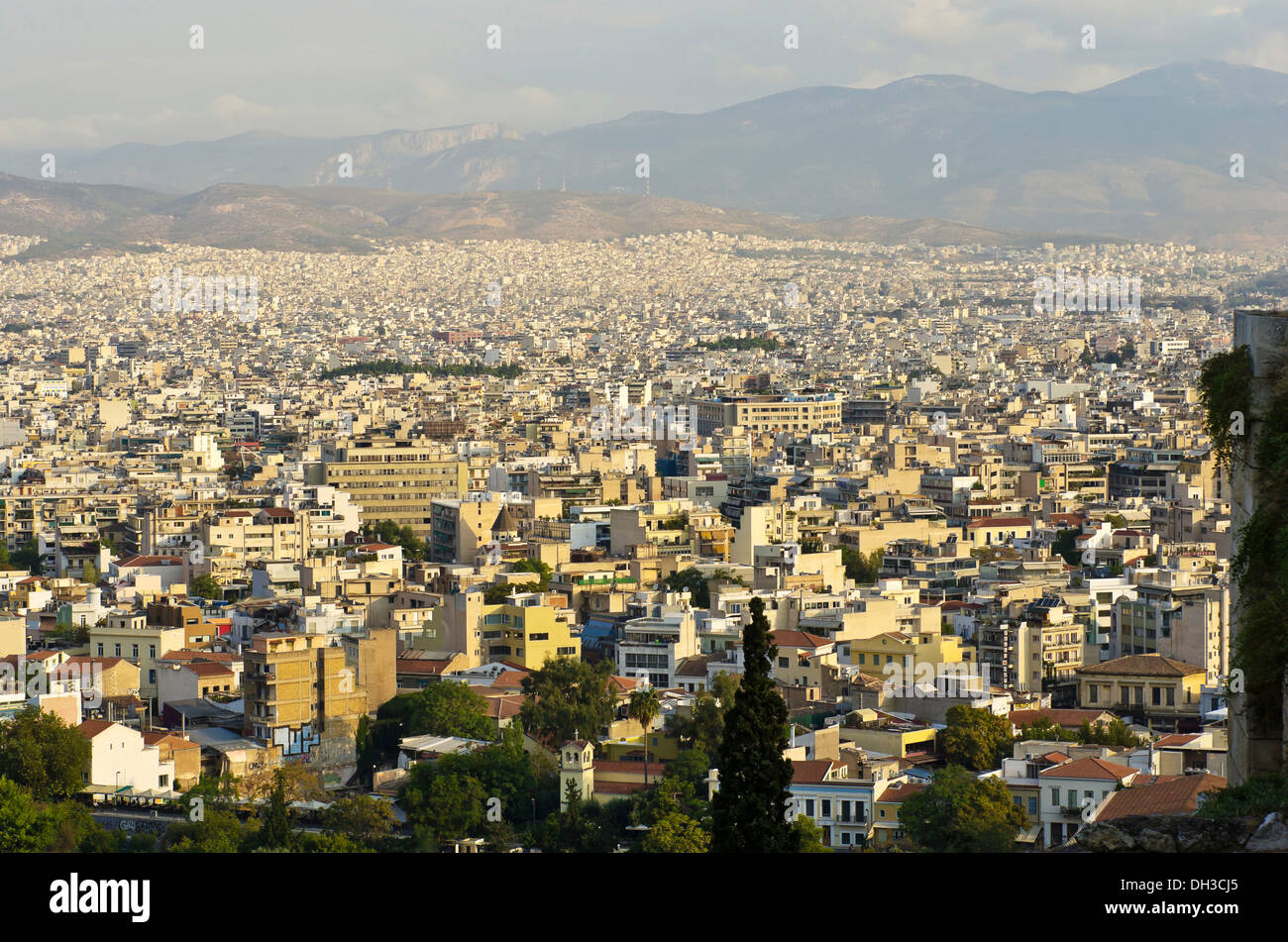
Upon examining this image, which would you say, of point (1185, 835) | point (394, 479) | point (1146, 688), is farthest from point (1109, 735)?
point (394, 479)

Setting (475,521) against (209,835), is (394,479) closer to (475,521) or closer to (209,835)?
(475,521)

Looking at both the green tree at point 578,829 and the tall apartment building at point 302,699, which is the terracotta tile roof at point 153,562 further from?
the green tree at point 578,829

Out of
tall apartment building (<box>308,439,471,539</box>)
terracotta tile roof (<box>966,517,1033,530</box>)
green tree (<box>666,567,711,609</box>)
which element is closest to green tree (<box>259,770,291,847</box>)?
green tree (<box>666,567,711,609</box>)

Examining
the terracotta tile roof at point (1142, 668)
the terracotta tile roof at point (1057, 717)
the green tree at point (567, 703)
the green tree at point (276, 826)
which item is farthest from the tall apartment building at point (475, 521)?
the green tree at point (276, 826)

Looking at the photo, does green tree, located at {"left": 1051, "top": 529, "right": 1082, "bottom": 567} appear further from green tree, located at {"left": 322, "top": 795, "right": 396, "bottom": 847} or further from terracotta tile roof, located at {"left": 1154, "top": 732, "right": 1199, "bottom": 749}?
green tree, located at {"left": 322, "top": 795, "right": 396, "bottom": 847}
